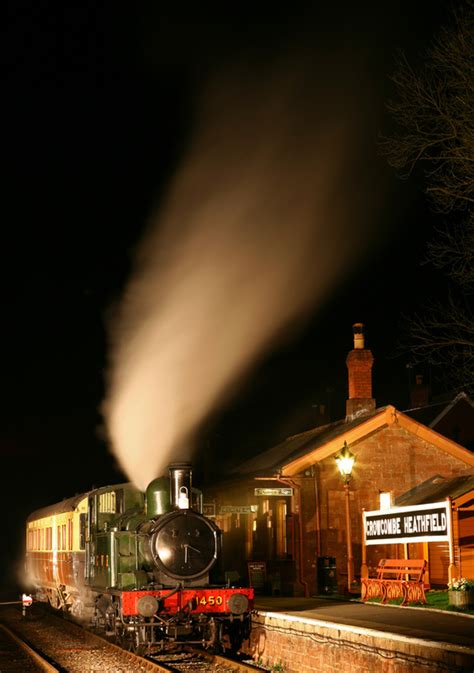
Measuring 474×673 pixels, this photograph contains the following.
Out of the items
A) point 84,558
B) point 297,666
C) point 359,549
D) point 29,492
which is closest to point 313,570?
point 359,549

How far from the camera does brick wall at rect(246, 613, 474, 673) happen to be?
10250 mm

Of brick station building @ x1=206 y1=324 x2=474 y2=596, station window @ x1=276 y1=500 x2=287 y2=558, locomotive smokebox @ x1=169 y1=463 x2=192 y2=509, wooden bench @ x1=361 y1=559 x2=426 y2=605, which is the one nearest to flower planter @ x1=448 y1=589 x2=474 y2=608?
wooden bench @ x1=361 y1=559 x2=426 y2=605

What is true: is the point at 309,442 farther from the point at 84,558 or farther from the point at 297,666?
the point at 297,666

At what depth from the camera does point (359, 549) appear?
81.0 feet

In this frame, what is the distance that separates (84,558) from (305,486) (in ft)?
25.5

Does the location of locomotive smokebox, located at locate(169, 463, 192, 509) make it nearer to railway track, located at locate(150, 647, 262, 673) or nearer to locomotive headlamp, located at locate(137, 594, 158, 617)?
locomotive headlamp, located at locate(137, 594, 158, 617)

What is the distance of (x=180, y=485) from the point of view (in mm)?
15242

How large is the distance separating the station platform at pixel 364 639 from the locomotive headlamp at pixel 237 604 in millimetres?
615

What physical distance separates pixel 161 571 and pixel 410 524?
687 centimetres

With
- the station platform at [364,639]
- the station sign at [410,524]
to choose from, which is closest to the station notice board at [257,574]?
the station sign at [410,524]

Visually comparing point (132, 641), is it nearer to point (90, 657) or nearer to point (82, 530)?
point (90, 657)

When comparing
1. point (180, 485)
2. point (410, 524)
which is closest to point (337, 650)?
point (180, 485)

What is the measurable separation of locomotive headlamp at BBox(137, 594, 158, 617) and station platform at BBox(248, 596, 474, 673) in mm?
2004

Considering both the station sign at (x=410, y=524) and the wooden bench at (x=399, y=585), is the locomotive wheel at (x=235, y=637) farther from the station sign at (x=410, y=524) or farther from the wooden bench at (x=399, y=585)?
the station sign at (x=410, y=524)
